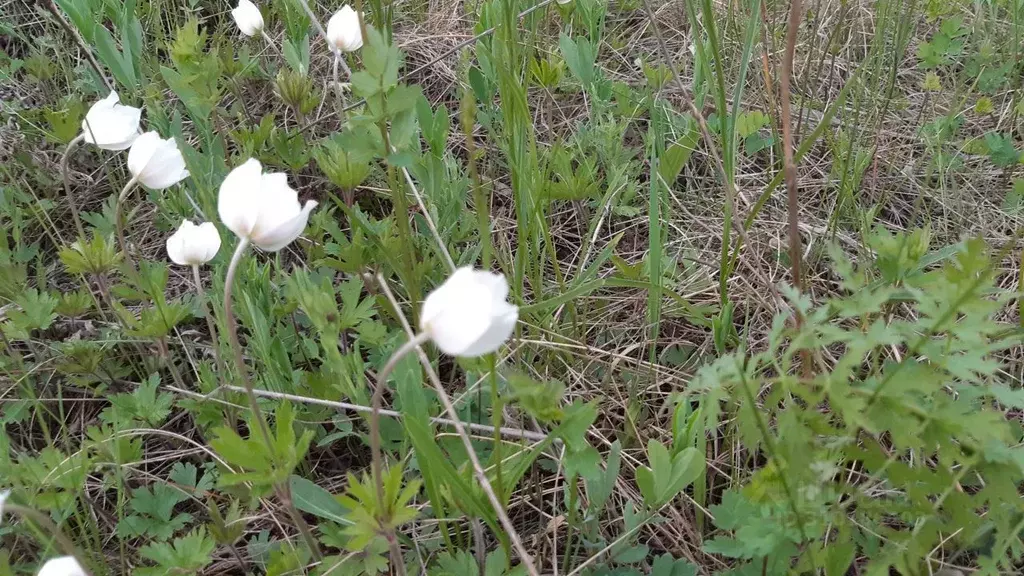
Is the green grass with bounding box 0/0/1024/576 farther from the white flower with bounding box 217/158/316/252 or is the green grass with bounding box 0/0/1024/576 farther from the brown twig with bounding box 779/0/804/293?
the white flower with bounding box 217/158/316/252

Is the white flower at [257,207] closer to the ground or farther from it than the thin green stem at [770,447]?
farther from it

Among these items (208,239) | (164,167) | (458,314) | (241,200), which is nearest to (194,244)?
(208,239)

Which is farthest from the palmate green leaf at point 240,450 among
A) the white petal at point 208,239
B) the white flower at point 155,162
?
the white flower at point 155,162

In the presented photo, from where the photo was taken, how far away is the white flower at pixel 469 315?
80 cm

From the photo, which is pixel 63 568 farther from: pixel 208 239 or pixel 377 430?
pixel 208 239

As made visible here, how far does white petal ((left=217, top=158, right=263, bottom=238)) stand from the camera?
1038 millimetres

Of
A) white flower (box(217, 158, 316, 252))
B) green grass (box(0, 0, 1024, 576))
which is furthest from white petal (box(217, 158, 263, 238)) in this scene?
green grass (box(0, 0, 1024, 576))

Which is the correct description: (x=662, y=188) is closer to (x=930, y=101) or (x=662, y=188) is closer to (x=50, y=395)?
(x=930, y=101)

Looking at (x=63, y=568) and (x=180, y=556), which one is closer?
(x=63, y=568)

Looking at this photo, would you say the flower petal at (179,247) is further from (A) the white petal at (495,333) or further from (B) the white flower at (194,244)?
(A) the white petal at (495,333)

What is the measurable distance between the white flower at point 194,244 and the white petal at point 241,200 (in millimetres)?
399

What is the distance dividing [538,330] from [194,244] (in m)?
0.72

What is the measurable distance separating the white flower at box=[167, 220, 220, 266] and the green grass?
9 cm

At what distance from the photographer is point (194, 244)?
55.4 inches
